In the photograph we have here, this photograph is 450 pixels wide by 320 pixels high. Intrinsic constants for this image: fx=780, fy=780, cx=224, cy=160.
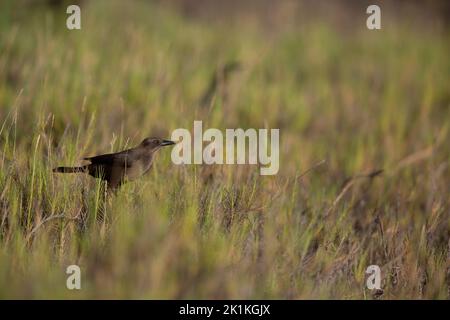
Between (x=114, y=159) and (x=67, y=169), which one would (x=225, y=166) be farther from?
(x=67, y=169)

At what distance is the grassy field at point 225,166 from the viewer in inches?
107

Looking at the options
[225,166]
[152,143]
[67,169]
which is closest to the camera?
[67,169]

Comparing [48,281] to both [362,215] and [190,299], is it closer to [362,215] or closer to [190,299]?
[190,299]

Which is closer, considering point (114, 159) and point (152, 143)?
point (114, 159)

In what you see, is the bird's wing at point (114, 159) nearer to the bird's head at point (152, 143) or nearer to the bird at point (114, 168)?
the bird at point (114, 168)

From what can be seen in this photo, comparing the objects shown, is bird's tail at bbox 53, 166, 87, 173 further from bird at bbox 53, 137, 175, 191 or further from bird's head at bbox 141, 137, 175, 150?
bird's head at bbox 141, 137, 175, 150

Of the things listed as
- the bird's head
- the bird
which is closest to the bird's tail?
the bird

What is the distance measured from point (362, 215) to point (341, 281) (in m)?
1.30

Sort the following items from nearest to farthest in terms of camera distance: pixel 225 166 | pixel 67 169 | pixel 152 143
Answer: pixel 67 169 < pixel 152 143 < pixel 225 166

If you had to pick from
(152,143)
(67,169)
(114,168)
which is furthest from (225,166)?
(67,169)

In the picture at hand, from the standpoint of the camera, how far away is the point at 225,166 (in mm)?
3826

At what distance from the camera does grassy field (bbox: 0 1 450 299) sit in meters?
2.71

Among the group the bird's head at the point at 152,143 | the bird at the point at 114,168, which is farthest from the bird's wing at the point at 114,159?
the bird's head at the point at 152,143

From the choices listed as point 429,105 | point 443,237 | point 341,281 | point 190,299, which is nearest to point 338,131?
point 429,105
